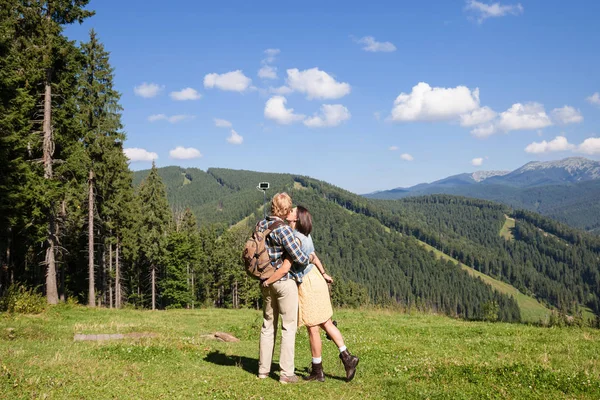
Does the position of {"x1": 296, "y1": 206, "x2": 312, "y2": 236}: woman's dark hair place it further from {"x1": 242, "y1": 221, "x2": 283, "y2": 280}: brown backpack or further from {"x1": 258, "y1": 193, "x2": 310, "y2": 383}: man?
{"x1": 242, "y1": 221, "x2": 283, "y2": 280}: brown backpack

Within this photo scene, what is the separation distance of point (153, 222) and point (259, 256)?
1598 inches

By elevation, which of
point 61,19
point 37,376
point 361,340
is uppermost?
point 61,19

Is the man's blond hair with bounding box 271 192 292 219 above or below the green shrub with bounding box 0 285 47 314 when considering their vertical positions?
above

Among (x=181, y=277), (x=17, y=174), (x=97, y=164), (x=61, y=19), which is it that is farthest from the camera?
(x=181, y=277)

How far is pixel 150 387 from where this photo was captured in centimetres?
614

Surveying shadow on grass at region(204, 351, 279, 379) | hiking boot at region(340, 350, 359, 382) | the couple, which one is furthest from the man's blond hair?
shadow on grass at region(204, 351, 279, 379)

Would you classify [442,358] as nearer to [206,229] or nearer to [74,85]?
[74,85]

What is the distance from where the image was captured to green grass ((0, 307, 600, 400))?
599 cm

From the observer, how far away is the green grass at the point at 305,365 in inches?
236

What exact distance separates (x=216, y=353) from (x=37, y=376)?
12.4ft

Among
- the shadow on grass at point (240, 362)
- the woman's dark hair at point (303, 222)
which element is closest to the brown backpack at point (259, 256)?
the woman's dark hair at point (303, 222)

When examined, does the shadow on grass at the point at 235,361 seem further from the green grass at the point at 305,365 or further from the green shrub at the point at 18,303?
the green shrub at the point at 18,303

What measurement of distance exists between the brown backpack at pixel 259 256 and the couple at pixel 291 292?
0.07 m

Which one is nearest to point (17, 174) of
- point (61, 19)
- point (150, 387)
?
point (61, 19)
